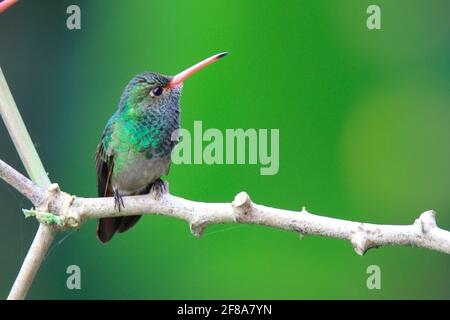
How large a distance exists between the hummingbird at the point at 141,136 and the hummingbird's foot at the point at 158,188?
69 millimetres

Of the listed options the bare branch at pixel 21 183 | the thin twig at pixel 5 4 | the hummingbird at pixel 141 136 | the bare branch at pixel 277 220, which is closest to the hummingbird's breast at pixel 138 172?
the hummingbird at pixel 141 136

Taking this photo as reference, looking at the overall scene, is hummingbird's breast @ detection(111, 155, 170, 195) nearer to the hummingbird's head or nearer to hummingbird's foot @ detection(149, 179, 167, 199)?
hummingbird's foot @ detection(149, 179, 167, 199)

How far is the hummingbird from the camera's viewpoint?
294 cm

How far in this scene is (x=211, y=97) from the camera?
3605 millimetres

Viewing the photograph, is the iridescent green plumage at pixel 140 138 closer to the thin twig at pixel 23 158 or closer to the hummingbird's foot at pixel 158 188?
the hummingbird's foot at pixel 158 188

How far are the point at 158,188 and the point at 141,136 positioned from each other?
1.06 ft

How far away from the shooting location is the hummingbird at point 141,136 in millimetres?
2936

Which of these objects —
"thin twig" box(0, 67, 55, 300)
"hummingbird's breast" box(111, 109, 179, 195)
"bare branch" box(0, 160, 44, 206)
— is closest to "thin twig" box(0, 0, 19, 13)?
"thin twig" box(0, 67, 55, 300)

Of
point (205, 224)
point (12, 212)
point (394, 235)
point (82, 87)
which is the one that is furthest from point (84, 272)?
point (394, 235)

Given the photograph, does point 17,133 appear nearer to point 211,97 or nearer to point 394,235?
point 394,235

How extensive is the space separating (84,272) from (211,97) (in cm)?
106

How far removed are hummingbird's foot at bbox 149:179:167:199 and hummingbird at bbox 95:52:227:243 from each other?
0.22 feet

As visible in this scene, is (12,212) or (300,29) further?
(12,212)

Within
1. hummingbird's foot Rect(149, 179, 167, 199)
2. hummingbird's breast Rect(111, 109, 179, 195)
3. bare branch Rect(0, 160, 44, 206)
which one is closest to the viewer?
bare branch Rect(0, 160, 44, 206)
